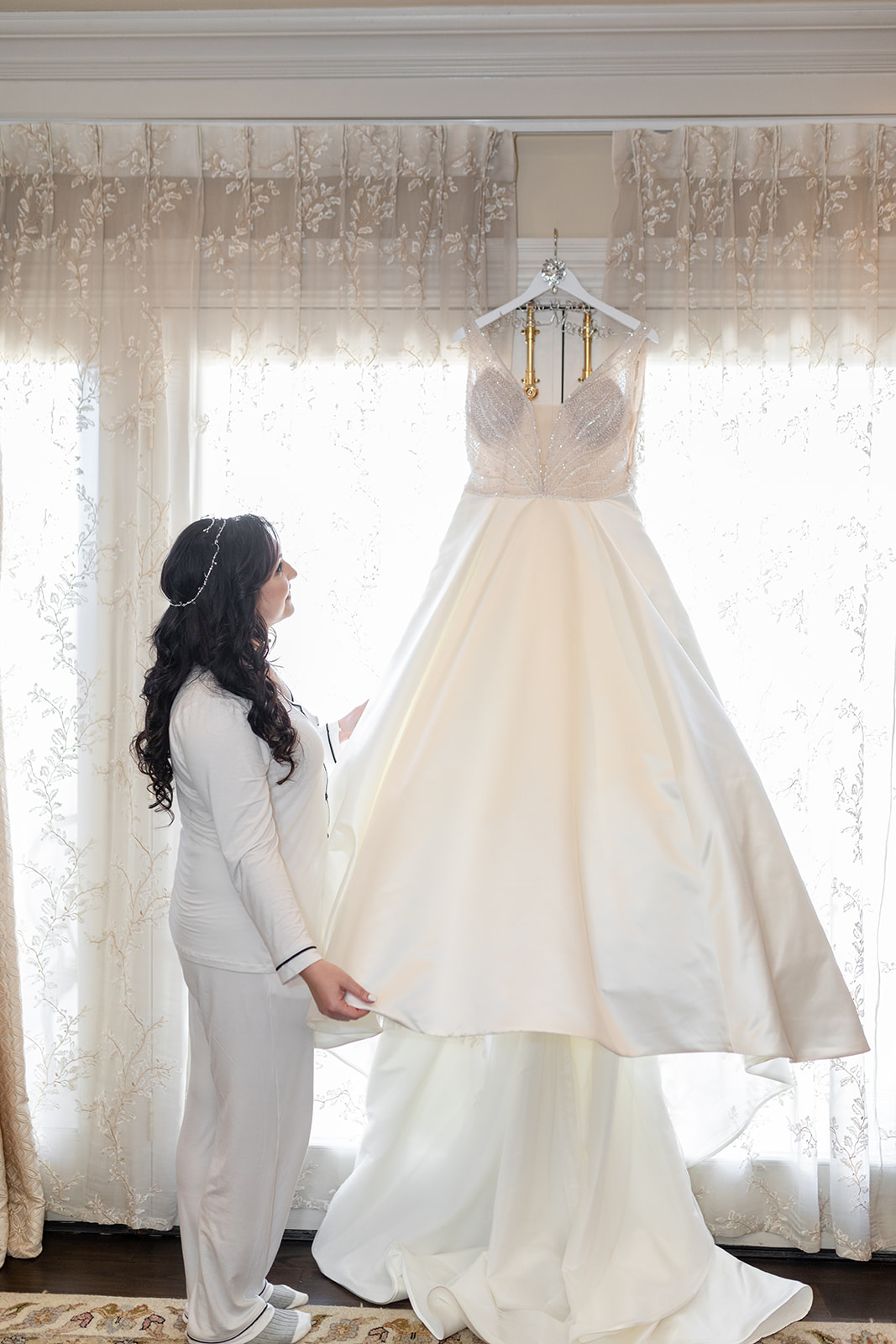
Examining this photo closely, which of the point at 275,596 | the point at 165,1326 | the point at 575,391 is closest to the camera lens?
the point at 275,596

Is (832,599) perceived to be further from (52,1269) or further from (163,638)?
(52,1269)

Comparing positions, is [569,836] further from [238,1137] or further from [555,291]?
[555,291]

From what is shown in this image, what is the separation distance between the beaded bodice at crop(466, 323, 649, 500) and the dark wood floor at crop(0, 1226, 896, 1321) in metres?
1.85

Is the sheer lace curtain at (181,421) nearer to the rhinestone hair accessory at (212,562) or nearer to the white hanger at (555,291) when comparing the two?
the white hanger at (555,291)

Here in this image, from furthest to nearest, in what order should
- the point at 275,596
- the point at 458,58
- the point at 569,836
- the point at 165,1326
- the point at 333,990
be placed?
the point at 458,58 → the point at 165,1326 → the point at 275,596 → the point at 569,836 → the point at 333,990

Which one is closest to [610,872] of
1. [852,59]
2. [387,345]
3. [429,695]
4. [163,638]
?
[429,695]

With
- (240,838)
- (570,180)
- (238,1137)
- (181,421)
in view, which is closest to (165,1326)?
(238,1137)

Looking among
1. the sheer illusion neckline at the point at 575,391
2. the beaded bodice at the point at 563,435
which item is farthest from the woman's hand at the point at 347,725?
the sheer illusion neckline at the point at 575,391

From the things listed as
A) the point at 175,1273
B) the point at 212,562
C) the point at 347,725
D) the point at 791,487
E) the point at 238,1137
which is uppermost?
the point at 791,487

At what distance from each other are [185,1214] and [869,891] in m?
1.73

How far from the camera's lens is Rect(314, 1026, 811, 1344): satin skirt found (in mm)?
1925

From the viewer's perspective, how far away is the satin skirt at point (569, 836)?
172 centimetres

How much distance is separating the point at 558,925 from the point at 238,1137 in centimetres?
74

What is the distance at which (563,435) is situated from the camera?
2139 mm
